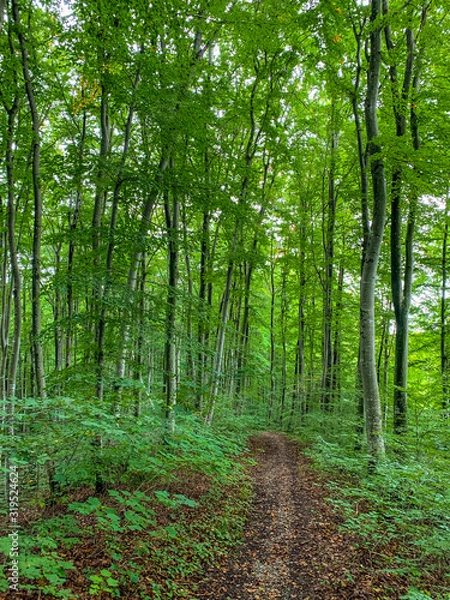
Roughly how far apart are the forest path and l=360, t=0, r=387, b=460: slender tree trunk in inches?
74.2

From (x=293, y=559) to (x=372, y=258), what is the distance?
5507mm

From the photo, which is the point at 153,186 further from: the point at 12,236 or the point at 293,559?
the point at 293,559

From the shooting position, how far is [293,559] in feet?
14.1

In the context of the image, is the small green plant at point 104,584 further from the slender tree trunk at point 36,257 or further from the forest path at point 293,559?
the slender tree trunk at point 36,257

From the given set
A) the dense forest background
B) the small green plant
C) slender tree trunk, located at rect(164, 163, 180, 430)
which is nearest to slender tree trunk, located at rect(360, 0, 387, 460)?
the dense forest background

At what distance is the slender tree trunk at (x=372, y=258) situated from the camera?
6.55 metres

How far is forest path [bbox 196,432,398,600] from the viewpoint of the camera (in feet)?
11.7

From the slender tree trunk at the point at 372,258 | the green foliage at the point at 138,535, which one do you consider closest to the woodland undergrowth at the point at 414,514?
the slender tree trunk at the point at 372,258

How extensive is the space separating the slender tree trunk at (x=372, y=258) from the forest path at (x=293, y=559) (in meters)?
1.89

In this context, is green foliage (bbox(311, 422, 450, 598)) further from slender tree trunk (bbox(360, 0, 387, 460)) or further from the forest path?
slender tree trunk (bbox(360, 0, 387, 460))

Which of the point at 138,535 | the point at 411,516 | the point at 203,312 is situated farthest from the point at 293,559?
the point at 203,312

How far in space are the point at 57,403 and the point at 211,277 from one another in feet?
21.5

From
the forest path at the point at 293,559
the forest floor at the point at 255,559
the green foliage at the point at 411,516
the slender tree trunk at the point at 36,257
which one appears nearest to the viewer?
the forest floor at the point at 255,559

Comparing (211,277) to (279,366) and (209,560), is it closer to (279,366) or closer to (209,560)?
(209,560)
